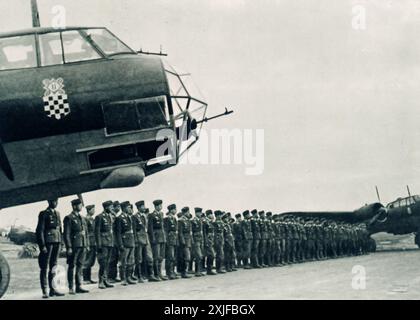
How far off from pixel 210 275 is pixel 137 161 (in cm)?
682

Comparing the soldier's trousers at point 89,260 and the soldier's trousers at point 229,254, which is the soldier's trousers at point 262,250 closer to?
the soldier's trousers at point 229,254

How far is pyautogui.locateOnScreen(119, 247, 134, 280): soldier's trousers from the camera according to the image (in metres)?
12.9

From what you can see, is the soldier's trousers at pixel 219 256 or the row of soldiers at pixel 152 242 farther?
the soldier's trousers at pixel 219 256

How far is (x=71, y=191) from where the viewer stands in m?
9.86

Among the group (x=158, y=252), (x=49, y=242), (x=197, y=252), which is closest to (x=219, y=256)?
(x=197, y=252)

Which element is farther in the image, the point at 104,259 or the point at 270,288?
the point at 104,259

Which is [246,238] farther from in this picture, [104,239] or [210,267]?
[104,239]

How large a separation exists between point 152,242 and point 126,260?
49.3 inches

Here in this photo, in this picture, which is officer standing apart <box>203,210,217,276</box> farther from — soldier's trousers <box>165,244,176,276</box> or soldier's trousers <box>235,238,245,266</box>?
soldier's trousers <box>235,238,245,266</box>

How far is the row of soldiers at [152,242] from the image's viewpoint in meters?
11.4

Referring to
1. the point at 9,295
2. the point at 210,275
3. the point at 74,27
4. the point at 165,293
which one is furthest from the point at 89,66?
the point at 210,275

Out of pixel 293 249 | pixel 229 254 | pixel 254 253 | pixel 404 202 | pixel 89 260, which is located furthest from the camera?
pixel 404 202

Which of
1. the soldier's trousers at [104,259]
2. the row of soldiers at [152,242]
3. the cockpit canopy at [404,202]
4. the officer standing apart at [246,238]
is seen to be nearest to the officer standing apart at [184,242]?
the row of soldiers at [152,242]

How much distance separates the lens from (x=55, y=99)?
9.23 metres
